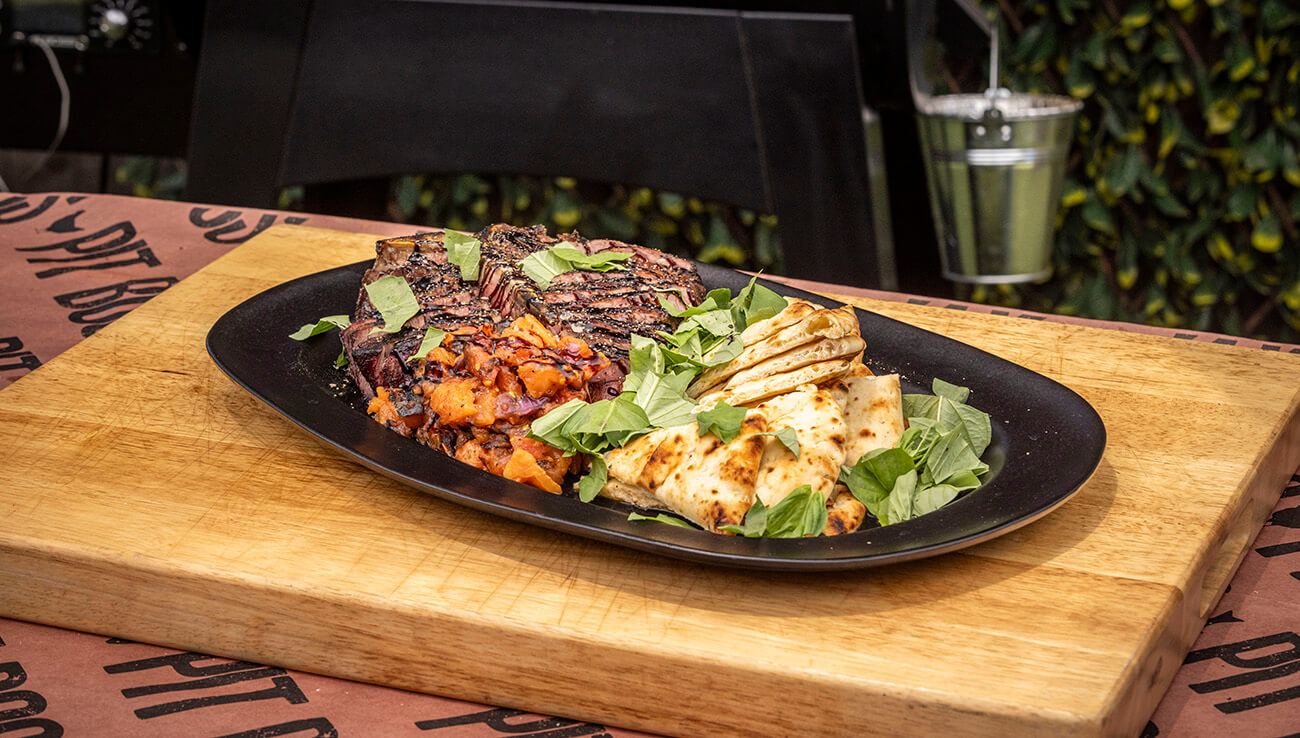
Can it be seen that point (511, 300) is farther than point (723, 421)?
Yes

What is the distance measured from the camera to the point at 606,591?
1.33 m

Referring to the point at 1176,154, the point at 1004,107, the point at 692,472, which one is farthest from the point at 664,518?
the point at 1176,154

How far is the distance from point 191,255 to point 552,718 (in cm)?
179

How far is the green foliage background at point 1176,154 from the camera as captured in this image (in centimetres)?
428

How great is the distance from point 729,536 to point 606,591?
16 cm

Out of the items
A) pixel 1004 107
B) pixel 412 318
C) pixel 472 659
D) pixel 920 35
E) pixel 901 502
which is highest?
pixel 920 35

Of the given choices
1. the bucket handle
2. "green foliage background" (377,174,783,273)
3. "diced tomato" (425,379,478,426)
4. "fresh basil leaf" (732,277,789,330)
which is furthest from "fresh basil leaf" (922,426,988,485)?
"green foliage background" (377,174,783,273)

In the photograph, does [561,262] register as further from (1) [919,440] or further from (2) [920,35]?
(2) [920,35]

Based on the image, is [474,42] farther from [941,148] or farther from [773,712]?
[773,712]

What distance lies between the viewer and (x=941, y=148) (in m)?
3.72

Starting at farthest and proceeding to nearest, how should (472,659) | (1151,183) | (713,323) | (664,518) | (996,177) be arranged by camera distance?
(1151,183) < (996,177) < (713,323) < (664,518) < (472,659)

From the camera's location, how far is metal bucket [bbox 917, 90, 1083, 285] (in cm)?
359

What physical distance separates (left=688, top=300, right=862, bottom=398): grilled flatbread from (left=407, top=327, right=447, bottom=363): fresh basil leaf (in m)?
0.38

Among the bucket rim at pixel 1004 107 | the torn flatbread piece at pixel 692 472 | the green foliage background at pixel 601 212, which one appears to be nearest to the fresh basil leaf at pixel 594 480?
the torn flatbread piece at pixel 692 472
